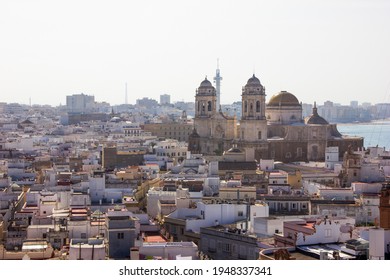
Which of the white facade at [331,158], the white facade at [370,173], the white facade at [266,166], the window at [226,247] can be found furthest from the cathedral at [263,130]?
the window at [226,247]

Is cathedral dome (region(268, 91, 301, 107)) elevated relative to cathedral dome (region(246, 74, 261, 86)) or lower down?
lower down

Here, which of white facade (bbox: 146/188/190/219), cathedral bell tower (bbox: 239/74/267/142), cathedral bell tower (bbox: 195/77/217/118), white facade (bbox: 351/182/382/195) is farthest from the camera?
cathedral bell tower (bbox: 195/77/217/118)

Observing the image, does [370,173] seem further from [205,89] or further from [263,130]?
[205,89]

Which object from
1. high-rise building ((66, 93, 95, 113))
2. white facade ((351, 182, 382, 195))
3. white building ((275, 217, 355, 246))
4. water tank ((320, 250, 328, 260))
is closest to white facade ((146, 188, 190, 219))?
white facade ((351, 182, 382, 195))

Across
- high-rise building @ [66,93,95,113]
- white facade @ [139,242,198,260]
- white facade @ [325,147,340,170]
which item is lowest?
white facade @ [139,242,198,260]

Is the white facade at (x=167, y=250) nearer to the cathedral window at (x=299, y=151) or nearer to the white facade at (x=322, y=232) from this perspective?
the white facade at (x=322, y=232)

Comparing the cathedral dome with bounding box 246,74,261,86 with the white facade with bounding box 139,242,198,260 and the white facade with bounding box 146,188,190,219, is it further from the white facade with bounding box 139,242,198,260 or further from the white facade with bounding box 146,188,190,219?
the white facade with bounding box 139,242,198,260

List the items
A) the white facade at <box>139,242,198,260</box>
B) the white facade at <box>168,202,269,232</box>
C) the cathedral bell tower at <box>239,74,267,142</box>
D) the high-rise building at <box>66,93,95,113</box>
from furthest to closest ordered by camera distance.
A: the high-rise building at <box>66,93,95,113</box> → the cathedral bell tower at <box>239,74,267,142</box> → the white facade at <box>168,202,269,232</box> → the white facade at <box>139,242,198,260</box>
